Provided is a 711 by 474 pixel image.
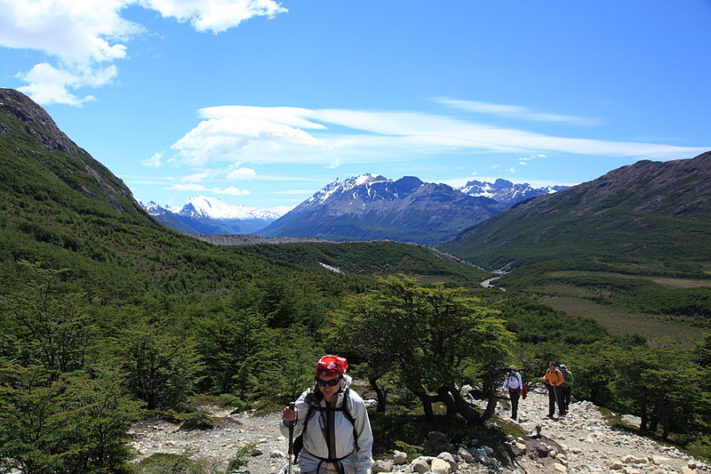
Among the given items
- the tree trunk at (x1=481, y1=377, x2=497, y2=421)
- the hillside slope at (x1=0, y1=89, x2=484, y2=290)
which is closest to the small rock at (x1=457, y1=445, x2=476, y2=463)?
the tree trunk at (x1=481, y1=377, x2=497, y2=421)

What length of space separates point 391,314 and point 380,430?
473cm

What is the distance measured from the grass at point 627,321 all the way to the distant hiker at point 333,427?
104 m

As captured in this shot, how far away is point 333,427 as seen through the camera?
19.9 feet

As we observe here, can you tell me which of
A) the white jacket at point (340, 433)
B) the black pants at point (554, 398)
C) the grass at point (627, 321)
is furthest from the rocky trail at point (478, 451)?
the grass at point (627, 321)

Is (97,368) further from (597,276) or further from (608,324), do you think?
(597,276)

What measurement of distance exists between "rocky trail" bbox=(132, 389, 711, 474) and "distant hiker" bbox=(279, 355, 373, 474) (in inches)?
201

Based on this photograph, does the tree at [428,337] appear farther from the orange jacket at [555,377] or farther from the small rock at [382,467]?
the orange jacket at [555,377]

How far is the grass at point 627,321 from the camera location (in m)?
100

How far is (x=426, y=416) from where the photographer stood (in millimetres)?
17391

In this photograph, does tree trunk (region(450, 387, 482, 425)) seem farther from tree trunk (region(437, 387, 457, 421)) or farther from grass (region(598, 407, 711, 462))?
grass (region(598, 407, 711, 462))

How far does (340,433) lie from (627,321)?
141 metres

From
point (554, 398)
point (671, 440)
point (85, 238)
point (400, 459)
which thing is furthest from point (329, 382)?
point (85, 238)

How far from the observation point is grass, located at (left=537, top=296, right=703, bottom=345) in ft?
329

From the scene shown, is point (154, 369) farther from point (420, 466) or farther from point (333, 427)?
point (333, 427)
